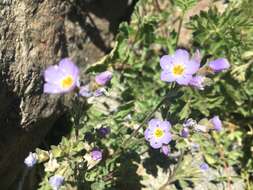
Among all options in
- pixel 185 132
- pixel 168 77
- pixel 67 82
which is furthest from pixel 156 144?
pixel 67 82

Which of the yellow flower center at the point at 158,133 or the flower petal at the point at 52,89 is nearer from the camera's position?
the flower petal at the point at 52,89

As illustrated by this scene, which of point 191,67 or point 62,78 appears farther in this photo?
point 191,67

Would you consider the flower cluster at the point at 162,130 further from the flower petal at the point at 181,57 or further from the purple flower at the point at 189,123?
the flower petal at the point at 181,57

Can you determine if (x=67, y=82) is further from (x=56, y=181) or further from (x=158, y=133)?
(x=158, y=133)

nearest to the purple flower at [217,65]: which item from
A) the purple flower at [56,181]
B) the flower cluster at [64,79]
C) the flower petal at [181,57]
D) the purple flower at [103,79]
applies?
the flower petal at [181,57]

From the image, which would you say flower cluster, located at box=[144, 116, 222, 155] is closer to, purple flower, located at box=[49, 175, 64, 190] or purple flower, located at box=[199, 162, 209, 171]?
purple flower, located at box=[199, 162, 209, 171]

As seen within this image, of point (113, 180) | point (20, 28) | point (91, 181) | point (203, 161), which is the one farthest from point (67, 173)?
point (203, 161)
